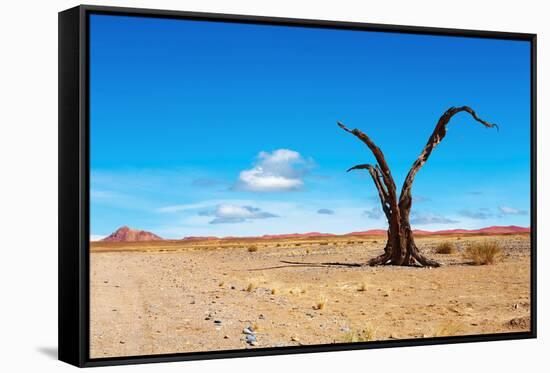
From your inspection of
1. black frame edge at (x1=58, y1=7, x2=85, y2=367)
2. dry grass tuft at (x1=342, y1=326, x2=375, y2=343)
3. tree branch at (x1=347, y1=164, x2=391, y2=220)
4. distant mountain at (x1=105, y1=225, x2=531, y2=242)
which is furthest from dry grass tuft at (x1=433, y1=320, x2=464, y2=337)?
black frame edge at (x1=58, y1=7, x2=85, y2=367)

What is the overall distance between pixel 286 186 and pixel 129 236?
176cm

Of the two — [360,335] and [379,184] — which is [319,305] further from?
[379,184]

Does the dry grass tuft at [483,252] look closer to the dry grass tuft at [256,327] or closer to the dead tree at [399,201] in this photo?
the dead tree at [399,201]

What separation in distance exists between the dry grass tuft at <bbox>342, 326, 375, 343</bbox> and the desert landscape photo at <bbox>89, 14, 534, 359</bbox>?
2 cm

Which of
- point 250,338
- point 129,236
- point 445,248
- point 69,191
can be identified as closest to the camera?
point 69,191

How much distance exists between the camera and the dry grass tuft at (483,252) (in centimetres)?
1220

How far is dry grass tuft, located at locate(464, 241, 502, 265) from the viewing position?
1220 cm

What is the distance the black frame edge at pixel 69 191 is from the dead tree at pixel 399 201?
3.31m

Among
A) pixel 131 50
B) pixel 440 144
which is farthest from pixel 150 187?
pixel 440 144

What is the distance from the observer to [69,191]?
10219 mm

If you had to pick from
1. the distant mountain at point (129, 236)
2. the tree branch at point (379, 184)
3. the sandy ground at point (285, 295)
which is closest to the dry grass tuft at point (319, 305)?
the sandy ground at point (285, 295)

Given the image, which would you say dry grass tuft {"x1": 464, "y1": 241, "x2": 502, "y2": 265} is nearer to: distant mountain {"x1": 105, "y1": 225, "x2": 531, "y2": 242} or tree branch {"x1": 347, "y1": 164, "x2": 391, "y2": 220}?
distant mountain {"x1": 105, "y1": 225, "x2": 531, "y2": 242}

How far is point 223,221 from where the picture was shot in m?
10.7

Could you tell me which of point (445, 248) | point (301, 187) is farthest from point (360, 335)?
point (301, 187)
